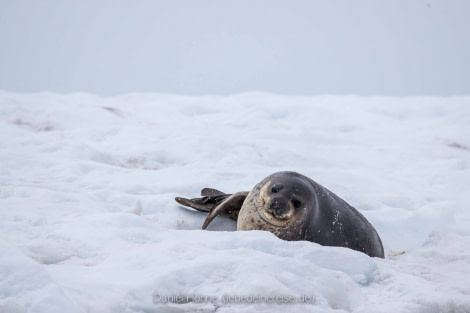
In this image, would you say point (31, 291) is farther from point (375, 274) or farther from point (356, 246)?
point (356, 246)

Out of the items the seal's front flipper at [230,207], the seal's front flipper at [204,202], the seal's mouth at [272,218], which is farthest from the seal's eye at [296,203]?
the seal's front flipper at [204,202]

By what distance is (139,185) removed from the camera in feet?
17.5

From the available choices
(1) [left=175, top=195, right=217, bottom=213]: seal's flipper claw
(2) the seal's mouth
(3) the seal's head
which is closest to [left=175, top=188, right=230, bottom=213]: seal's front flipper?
(1) [left=175, top=195, right=217, bottom=213]: seal's flipper claw

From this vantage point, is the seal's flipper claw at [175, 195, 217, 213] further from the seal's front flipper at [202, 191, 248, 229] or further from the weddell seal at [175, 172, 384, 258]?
the weddell seal at [175, 172, 384, 258]

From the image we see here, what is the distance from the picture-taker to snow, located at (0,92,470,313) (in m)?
2.34

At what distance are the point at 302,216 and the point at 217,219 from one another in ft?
2.91

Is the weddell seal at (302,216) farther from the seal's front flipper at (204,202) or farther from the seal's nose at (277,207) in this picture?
the seal's front flipper at (204,202)

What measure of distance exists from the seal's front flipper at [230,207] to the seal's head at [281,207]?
25 cm

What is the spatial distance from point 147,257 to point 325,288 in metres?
0.87

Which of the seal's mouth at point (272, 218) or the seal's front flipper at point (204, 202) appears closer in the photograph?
the seal's mouth at point (272, 218)

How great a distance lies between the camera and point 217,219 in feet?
14.4

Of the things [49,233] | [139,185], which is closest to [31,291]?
[49,233]

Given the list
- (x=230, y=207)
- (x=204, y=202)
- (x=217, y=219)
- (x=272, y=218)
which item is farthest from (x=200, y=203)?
(x=272, y=218)

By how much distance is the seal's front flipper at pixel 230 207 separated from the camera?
4133 millimetres
